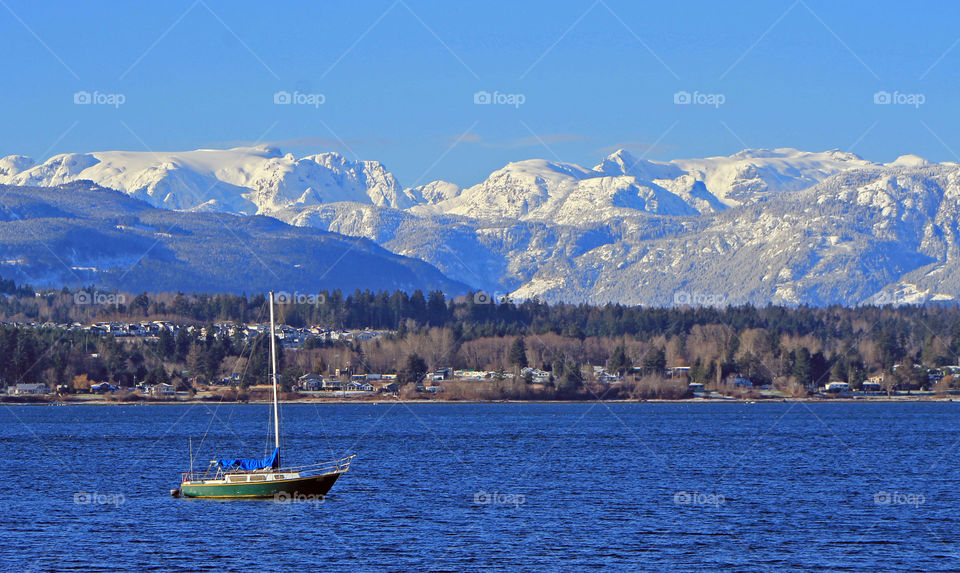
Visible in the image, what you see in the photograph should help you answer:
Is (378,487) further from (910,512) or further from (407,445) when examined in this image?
(407,445)

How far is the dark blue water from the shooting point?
66.4 meters

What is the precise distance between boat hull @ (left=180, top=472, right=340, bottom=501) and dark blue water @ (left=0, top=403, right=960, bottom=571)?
71cm

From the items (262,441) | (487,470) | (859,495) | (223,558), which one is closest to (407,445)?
(262,441)

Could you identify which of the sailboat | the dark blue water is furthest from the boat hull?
the dark blue water

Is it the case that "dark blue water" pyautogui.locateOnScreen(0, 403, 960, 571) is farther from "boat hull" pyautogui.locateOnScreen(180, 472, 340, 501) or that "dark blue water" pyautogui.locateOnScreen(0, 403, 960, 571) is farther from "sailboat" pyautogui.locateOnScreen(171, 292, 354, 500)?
"sailboat" pyautogui.locateOnScreen(171, 292, 354, 500)

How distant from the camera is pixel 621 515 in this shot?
80812mm

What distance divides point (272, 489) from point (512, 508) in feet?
47.0

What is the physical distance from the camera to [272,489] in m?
85.5

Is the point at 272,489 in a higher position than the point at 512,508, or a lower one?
higher

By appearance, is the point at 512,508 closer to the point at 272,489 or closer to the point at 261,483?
the point at 272,489

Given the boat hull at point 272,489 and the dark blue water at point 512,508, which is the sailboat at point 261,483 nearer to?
the boat hull at point 272,489

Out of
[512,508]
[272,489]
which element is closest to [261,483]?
[272,489]

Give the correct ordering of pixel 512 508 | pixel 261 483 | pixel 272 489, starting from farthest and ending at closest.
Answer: pixel 272 489, pixel 261 483, pixel 512 508

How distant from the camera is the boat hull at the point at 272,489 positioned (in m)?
85.3
